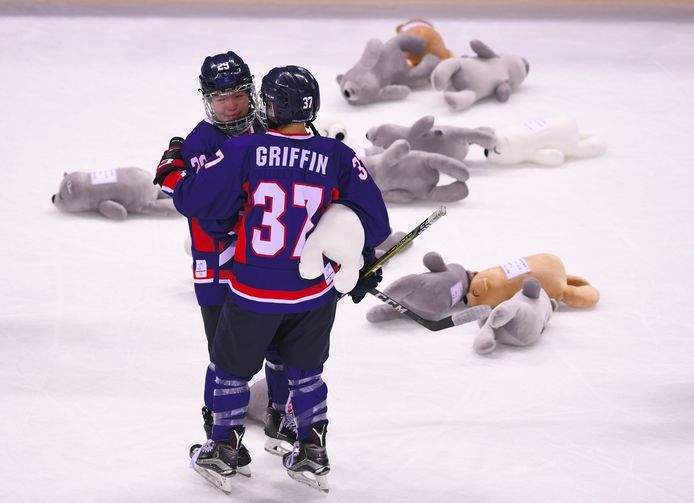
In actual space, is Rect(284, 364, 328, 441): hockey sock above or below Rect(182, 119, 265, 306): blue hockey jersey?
below

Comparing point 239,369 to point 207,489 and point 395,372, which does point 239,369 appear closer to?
point 207,489

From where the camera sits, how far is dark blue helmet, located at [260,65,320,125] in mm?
2359

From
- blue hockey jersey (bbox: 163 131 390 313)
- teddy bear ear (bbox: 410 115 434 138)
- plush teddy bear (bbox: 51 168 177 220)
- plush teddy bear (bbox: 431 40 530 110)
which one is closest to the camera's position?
blue hockey jersey (bbox: 163 131 390 313)

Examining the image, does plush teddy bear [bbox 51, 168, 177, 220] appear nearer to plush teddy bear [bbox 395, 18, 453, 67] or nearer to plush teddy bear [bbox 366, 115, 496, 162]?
plush teddy bear [bbox 366, 115, 496, 162]

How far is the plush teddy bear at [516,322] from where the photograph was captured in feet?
10.7

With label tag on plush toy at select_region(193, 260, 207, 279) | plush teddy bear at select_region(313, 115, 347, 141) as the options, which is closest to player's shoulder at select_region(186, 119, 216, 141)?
label tag on plush toy at select_region(193, 260, 207, 279)

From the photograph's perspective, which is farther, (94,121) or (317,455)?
(94,121)

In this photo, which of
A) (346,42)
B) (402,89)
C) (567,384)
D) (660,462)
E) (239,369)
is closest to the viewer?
(239,369)

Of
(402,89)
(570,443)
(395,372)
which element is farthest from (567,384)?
(402,89)

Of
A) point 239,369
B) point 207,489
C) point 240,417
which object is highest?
point 239,369

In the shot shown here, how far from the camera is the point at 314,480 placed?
266 cm

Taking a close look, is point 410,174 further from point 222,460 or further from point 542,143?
point 222,460

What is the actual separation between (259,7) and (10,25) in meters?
1.50

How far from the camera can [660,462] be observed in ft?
9.09
